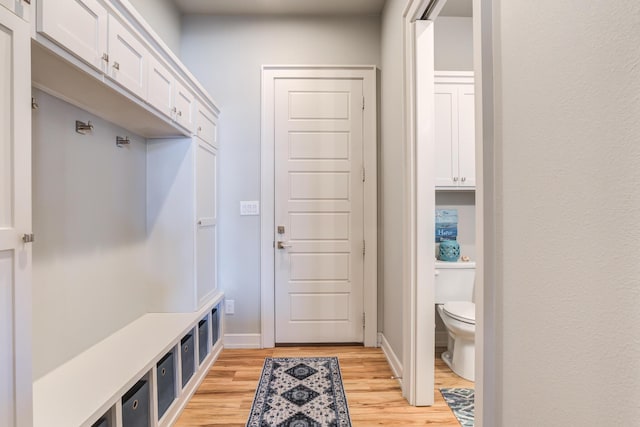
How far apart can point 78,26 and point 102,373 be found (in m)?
1.38

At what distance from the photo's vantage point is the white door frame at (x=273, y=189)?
2.68 meters

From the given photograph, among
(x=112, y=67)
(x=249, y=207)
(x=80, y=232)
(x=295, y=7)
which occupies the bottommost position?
(x=80, y=232)

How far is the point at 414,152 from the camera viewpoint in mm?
1842

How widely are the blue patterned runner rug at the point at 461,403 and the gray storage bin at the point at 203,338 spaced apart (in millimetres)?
1606

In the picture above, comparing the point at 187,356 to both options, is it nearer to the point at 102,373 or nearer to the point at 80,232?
the point at 102,373

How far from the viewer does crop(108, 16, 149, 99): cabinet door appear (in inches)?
51.8

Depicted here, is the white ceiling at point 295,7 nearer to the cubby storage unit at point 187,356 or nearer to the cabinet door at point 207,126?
the cabinet door at point 207,126

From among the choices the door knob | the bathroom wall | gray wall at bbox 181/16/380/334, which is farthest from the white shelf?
the bathroom wall

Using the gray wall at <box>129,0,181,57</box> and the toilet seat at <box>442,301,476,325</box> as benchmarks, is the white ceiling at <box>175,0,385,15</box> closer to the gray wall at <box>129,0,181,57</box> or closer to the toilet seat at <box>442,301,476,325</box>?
the gray wall at <box>129,0,181,57</box>

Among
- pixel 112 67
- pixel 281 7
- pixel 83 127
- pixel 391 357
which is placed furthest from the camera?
pixel 281 7

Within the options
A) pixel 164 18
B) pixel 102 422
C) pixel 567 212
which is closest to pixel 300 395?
pixel 102 422

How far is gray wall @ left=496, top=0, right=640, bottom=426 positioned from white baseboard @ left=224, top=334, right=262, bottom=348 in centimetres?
207

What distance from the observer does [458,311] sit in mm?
2223

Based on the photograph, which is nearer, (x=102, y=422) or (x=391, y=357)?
(x=102, y=422)
